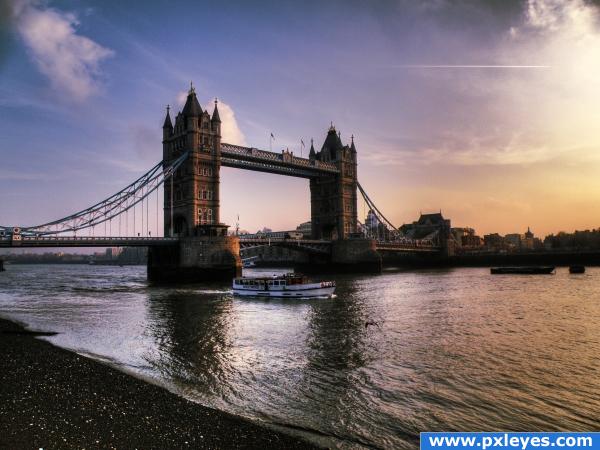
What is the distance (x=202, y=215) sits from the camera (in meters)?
69.8

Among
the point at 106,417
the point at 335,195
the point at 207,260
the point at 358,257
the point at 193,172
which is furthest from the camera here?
the point at 335,195

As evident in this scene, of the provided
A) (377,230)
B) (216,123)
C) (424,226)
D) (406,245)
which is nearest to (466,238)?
(424,226)

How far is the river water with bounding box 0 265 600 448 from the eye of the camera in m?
11.9

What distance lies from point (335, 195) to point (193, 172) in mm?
40019

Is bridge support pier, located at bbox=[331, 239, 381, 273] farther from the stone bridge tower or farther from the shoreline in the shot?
the shoreline

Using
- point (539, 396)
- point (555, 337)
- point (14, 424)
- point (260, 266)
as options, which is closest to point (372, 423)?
point (539, 396)

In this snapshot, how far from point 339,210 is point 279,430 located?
8809 cm

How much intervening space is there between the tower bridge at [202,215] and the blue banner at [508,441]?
53593mm

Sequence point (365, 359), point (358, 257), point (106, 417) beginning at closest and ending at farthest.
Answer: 1. point (106, 417)
2. point (365, 359)
3. point (358, 257)

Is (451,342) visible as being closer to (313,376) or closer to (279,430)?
(313,376)

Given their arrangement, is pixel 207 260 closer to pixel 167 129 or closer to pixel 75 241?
pixel 75 241

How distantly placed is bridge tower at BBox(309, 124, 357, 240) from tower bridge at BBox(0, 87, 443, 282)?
0.83 ft

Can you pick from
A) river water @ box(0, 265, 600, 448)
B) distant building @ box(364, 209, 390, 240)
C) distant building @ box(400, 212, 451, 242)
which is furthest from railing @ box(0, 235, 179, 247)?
distant building @ box(400, 212, 451, 242)

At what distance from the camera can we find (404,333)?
950 inches
